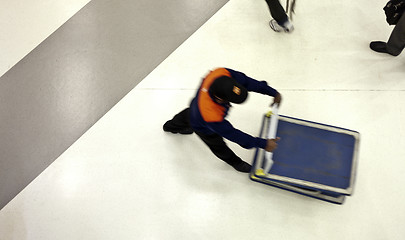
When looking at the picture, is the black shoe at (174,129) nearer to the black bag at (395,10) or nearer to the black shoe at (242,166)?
the black shoe at (242,166)

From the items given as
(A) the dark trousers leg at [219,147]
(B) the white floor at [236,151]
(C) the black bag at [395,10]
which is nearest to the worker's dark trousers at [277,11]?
(B) the white floor at [236,151]

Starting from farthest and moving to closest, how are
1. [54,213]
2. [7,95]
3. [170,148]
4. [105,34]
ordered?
1. [105,34]
2. [7,95]
3. [170,148]
4. [54,213]

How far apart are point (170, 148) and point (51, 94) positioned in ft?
4.32

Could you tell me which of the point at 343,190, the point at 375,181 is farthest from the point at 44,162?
the point at 375,181

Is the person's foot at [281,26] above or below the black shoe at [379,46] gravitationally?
above

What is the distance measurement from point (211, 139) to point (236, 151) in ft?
1.93

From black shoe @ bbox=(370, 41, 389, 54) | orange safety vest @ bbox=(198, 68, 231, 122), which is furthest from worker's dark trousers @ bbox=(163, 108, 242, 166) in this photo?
black shoe @ bbox=(370, 41, 389, 54)

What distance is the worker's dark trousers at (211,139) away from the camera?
239 centimetres

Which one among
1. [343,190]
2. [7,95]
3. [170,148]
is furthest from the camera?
[7,95]

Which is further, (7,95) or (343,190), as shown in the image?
(7,95)

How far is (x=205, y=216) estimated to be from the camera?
107 inches

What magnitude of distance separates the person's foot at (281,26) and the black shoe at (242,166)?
4.77ft

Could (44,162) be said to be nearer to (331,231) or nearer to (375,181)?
(331,231)

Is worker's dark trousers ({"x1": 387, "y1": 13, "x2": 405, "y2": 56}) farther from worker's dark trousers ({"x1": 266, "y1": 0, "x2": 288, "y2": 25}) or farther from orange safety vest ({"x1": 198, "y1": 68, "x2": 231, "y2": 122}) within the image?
orange safety vest ({"x1": 198, "y1": 68, "x2": 231, "y2": 122})
